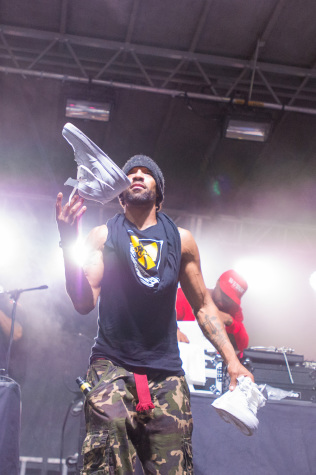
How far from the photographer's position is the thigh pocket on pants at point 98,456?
188 cm

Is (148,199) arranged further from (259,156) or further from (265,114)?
(259,156)

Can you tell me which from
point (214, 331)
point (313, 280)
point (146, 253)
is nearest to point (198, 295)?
point (214, 331)

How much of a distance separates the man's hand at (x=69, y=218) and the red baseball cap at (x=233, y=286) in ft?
11.1

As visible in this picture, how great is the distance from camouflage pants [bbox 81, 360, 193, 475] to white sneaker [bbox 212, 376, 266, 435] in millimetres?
195

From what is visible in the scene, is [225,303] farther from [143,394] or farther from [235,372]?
[143,394]

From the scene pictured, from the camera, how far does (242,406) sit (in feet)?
6.70

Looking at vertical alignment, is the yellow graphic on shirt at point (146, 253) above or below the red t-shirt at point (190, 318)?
above

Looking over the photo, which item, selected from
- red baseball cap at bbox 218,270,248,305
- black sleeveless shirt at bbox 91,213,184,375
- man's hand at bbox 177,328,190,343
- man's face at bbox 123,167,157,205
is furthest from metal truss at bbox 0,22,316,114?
black sleeveless shirt at bbox 91,213,184,375

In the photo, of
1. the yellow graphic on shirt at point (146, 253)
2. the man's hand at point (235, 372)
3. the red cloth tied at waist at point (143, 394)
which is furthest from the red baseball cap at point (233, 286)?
the red cloth tied at waist at point (143, 394)

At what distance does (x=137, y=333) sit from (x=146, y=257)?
372 mm

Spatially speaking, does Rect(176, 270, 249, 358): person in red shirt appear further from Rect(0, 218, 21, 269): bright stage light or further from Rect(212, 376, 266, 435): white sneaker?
Rect(0, 218, 21, 269): bright stage light

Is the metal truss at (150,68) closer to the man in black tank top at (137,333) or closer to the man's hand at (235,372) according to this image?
the man in black tank top at (137,333)

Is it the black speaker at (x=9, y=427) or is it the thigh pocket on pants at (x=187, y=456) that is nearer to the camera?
the thigh pocket on pants at (x=187, y=456)

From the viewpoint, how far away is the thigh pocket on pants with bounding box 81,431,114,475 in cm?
188
